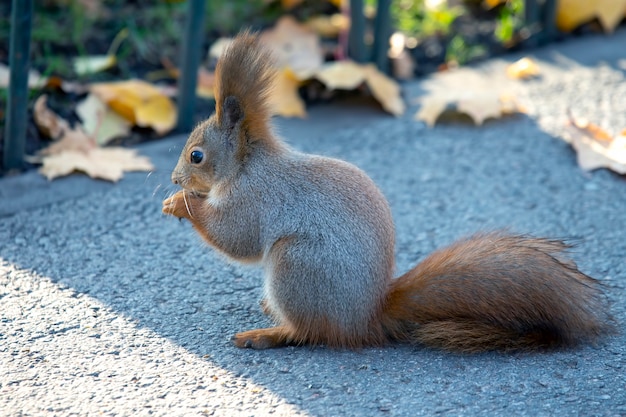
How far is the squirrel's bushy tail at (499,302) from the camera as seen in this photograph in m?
2.33

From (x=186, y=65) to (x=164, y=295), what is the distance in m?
1.52

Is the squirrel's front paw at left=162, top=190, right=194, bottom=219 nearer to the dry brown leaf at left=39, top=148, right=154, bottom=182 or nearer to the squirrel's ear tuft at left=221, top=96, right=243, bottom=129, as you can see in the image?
the squirrel's ear tuft at left=221, top=96, right=243, bottom=129

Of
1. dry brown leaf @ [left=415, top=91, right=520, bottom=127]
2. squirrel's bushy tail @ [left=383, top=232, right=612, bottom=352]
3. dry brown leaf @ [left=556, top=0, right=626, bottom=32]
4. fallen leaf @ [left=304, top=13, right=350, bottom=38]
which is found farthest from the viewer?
fallen leaf @ [left=304, top=13, right=350, bottom=38]

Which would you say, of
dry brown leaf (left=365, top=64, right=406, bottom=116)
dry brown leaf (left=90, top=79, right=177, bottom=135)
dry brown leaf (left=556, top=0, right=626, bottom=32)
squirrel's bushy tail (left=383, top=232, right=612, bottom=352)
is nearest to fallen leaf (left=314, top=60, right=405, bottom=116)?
dry brown leaf (left=365, top=64, right=406, bottom=116)

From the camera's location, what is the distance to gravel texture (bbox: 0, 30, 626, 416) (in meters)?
2.21

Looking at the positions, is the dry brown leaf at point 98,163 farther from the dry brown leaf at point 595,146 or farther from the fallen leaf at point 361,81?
the dry brown leaf at point 595,146

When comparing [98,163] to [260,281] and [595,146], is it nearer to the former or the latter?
[260,281]

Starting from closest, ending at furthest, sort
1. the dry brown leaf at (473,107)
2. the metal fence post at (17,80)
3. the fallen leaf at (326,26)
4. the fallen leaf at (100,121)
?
the metal fence post at (17,80), the fallen leaf at (100,121), the dry brown leaf at (473,107), the fallen leaf at (326,26)

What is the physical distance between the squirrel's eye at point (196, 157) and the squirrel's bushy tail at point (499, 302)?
27.7 inches

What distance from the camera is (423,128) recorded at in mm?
4211

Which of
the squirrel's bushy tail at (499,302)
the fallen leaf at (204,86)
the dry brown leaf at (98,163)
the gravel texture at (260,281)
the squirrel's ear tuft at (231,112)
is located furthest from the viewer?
the fallen leaf at (204,86)

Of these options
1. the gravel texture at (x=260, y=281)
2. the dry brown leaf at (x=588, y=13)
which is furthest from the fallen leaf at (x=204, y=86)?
the dry brown leaf at (x=588, y=13)

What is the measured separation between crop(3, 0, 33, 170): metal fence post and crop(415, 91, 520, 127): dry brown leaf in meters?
1.84

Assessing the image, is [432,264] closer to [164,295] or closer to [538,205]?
[164,295]
